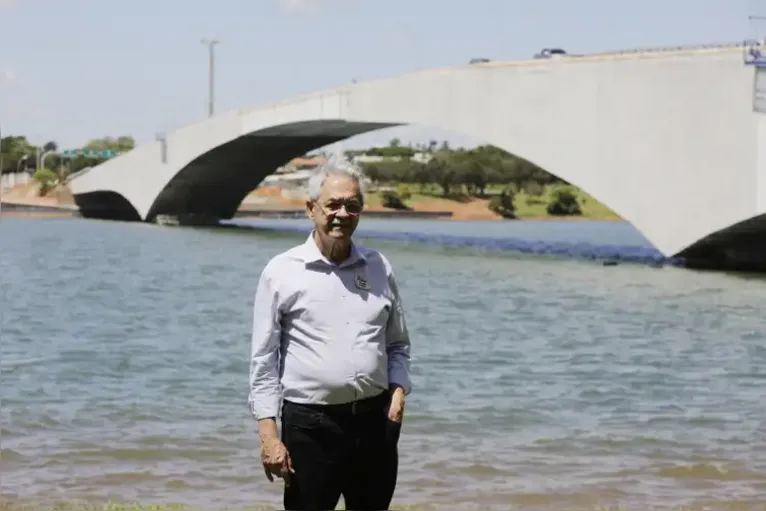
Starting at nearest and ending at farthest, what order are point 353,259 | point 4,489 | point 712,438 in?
1. point 353,259
2. point 4,489
3. point 712,438

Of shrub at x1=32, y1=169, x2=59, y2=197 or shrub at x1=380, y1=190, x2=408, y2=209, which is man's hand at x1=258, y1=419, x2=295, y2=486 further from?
shrub at x1=380, y1=190, x2=408, y2=209

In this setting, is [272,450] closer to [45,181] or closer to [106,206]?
[106,206]

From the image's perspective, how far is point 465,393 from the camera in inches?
481

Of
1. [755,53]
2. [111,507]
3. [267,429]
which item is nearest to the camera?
[267,429]

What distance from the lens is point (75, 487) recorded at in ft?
25.9

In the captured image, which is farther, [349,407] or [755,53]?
[755,53]

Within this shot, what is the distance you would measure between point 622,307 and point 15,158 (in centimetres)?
9702

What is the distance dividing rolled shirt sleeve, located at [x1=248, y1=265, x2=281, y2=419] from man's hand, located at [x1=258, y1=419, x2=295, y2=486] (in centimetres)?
4

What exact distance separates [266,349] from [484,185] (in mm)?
86874

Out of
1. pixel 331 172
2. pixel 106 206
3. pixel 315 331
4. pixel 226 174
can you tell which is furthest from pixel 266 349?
pixel 106 206

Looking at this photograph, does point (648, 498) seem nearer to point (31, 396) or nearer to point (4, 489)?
point (4, 489)

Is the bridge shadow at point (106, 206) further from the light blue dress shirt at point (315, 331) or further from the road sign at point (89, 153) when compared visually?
the light blue dress shirt at point (315, 331)

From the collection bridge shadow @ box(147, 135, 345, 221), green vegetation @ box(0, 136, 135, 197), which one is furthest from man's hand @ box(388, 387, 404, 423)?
green vegetation @ box(0, 136, 135, 197)

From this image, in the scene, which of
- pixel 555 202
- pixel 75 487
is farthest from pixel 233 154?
pixel 75 487
